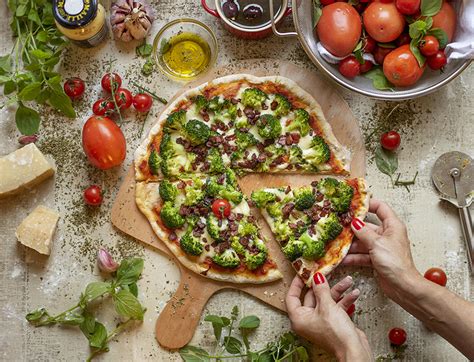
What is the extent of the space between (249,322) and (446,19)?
7.15 feet

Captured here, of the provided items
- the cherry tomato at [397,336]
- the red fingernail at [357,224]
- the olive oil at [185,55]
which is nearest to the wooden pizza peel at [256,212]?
the olive oil at [185,55]

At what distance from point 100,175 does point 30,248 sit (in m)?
0.66

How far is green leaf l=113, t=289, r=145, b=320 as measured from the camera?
4.07m

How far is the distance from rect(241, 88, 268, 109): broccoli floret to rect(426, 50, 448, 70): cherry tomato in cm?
103

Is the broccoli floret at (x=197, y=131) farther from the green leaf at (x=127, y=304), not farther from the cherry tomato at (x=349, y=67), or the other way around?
the green leaf at (x=127, y=304)

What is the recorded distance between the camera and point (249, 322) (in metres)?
4.07

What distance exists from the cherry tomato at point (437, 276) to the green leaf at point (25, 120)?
2626mm

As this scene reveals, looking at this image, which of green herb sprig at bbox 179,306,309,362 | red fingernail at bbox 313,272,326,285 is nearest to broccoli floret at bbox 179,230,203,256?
green herb sprig at bbox 179,306,309,362

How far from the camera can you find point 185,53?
437 centimetres

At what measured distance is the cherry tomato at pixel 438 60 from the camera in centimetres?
392

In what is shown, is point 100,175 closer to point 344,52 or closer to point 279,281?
point 279,281

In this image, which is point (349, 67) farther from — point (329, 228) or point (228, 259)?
point (228, 259)

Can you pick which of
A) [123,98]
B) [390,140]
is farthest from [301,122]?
[123,98]

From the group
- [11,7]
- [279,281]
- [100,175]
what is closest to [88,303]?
[100,175]
